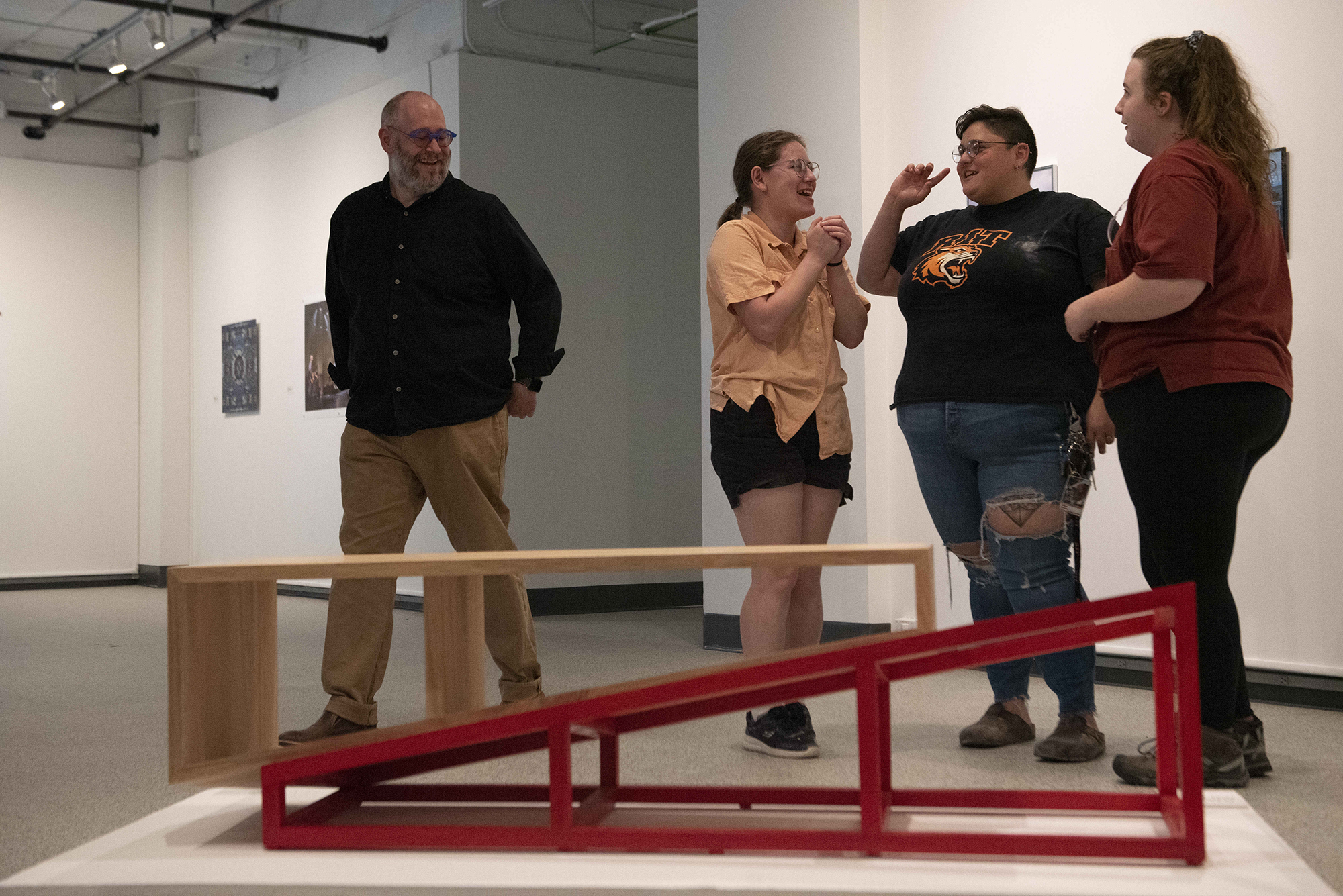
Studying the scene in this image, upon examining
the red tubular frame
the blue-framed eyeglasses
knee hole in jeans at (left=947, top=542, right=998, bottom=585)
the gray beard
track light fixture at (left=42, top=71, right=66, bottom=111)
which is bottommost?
the red tubular frame

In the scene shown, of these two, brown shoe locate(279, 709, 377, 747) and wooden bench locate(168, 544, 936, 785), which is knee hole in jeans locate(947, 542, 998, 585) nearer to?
wooden bench locate(168, 544, 936, 785)

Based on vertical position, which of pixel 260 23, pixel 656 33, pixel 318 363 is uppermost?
pixel 260 23

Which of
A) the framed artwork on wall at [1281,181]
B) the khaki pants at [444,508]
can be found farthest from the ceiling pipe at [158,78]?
the framed artwork on wall at [1281,181]

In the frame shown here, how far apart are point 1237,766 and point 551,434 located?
193 inches

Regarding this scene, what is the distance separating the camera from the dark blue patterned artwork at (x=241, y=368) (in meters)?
8.77

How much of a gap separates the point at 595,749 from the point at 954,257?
141 cm

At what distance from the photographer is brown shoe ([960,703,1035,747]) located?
302 centimetres

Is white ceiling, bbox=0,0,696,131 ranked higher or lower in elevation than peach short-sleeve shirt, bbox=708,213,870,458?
higher

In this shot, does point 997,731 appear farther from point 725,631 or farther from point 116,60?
point 116,60

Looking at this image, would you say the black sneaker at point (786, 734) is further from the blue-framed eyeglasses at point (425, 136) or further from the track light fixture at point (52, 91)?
the track light fixture at point (52, 91)

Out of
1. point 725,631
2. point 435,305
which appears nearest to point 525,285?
point 435,305

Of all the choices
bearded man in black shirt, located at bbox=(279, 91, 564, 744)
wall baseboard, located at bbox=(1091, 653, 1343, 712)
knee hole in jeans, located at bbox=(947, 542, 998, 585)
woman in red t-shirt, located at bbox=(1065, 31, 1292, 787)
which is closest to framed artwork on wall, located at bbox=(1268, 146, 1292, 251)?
wall baseboard, located at bbox=(1091, 653, 1343, 712)

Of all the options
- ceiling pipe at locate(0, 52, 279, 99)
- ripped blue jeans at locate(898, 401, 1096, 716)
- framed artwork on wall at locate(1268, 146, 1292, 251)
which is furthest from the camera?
ceiling pipe at locate(0, 52, 279, 99)

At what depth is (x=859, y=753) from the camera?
1.87 meters
